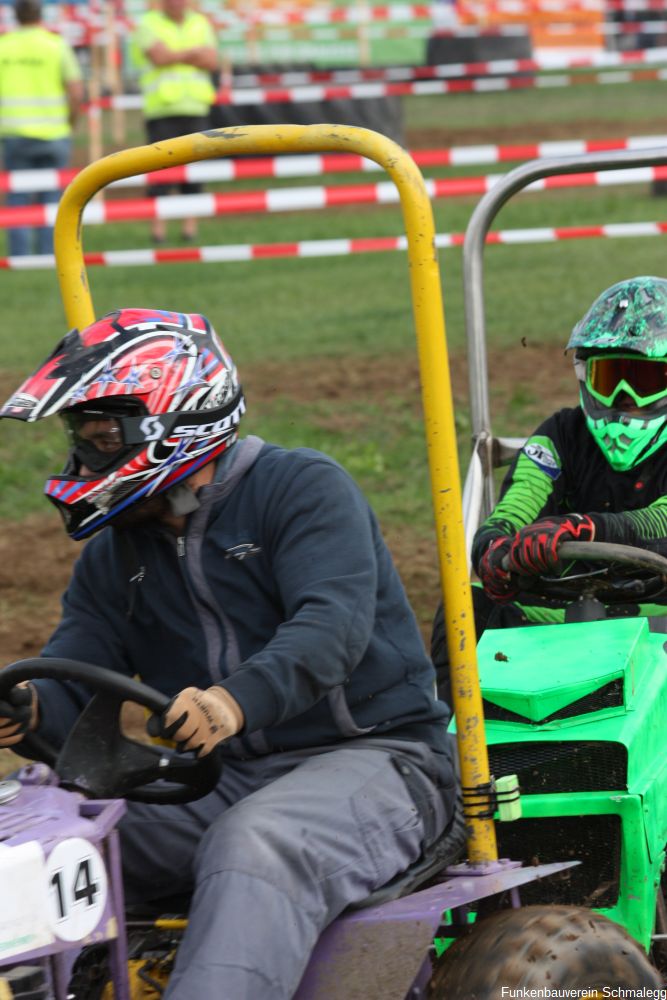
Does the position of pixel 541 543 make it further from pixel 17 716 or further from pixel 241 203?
pixel 241 203

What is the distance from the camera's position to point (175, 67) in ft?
46.2

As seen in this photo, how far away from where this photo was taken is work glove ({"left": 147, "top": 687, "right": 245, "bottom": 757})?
2.61 meters

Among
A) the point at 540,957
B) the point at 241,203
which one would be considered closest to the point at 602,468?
the point at 540,957

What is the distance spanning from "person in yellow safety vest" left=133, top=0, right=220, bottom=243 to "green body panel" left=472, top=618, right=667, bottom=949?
11.1 m

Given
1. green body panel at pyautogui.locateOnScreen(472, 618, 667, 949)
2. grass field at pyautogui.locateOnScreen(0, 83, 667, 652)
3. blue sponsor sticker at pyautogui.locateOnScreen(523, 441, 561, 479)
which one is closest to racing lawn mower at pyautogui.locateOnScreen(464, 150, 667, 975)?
green body panel at pyautogui.locateOnScreen(472, 618, 667, 949)

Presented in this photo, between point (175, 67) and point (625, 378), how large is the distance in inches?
416

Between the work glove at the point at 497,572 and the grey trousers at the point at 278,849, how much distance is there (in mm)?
968

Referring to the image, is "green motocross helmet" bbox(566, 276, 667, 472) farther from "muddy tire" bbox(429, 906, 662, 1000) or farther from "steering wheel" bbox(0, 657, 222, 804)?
"steering wheel" bbox(0, 657, 222, 804)

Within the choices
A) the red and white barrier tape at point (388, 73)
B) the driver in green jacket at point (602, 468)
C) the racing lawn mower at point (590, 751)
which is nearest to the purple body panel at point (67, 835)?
the racing lawn mower at point (590, 751)

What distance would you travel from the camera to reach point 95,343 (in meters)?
3.03

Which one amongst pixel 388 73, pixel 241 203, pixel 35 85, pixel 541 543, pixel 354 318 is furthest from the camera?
pixel 388 73

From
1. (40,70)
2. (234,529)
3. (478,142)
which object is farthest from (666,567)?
(478,142)

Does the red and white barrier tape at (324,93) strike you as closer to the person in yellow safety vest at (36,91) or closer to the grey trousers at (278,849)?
the person in yellow safety vest at (36,91)

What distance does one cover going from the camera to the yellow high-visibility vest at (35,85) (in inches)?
508
